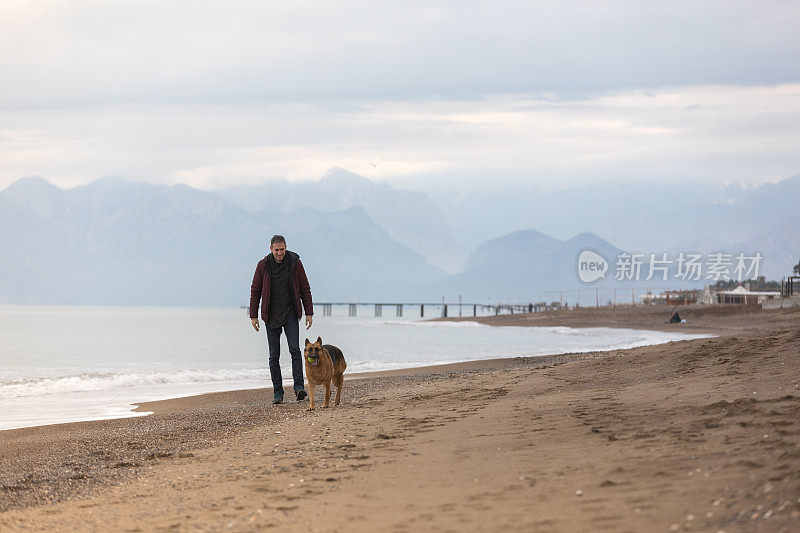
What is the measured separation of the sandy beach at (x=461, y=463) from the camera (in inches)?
164

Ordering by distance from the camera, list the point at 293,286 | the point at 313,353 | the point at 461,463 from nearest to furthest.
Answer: the point at 461,463, the point at 313,353, the point at 293,286

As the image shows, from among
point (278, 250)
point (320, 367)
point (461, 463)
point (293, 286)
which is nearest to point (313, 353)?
point (320, 367)

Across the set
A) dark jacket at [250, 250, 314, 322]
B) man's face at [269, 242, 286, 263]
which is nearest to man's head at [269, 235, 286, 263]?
man's face at [269, 242, 286, 263]

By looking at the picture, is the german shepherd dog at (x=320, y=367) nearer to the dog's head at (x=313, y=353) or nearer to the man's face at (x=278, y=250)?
the dog's head at (x=313, y=353)

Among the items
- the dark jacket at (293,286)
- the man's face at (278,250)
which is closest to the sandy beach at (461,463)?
the dark jacket at (293,286)

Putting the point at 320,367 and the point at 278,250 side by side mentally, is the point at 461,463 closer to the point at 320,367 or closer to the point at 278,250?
the point at 320,367

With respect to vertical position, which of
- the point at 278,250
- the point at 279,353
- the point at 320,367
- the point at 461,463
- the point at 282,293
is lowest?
the point at 461,463

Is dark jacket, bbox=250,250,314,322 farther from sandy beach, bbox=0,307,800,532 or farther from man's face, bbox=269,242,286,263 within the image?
sandy beach, bbox=0,307,800,532

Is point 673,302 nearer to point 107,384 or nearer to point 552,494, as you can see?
point 107,384

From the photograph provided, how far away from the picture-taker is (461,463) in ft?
18.2

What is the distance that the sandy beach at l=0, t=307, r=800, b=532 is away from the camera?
4172mm

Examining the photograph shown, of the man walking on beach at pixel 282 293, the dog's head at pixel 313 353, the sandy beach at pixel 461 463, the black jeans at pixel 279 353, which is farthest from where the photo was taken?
the black jeans at pixel 279 353

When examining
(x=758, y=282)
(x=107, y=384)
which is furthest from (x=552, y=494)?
(x=758, y=282)

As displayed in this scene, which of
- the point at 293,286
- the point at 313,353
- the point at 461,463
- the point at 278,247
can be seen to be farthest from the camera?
the point at 293,286
